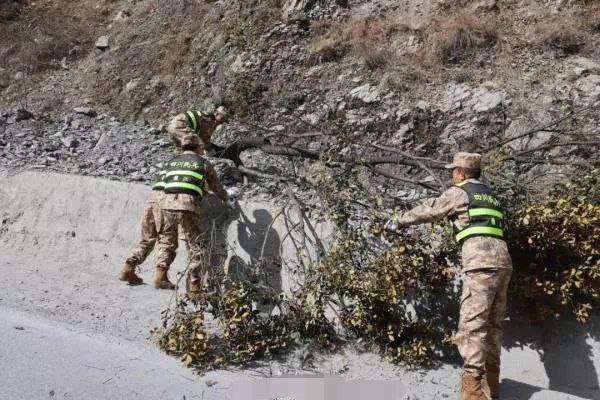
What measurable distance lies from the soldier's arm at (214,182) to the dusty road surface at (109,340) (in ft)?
2.68

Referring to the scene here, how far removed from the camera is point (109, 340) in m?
4.89

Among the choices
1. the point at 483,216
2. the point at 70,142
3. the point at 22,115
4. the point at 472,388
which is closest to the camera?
the point at 472,388

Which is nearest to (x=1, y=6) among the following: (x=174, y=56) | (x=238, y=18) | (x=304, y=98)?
(x=174, y=56)

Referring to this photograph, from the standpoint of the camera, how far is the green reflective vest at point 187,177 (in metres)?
5.56

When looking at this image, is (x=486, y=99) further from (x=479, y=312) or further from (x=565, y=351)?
(x=479, y=312)

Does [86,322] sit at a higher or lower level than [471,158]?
lower

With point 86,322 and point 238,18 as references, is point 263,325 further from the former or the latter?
point 238,18

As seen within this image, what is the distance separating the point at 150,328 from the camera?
521 cm

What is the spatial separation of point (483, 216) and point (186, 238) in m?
2.73

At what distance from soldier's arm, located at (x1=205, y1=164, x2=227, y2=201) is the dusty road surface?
817mm

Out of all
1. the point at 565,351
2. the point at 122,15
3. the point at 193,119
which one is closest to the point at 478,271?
the point at 565,351

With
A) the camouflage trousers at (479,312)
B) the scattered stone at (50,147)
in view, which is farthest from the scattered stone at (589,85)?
the scattered stone at (50,147)

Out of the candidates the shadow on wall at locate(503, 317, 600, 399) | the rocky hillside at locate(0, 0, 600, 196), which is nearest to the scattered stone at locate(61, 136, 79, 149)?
the rocky hillside at locate(0, 0, 600, 196)

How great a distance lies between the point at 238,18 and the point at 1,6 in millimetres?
6618
